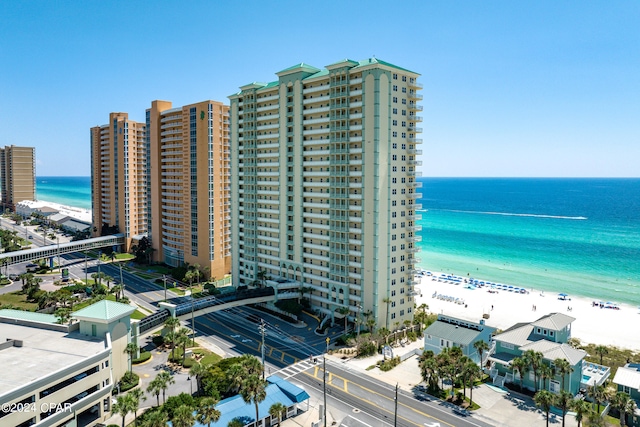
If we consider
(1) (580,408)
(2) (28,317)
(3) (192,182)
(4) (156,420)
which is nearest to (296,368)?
(4) (156,420)

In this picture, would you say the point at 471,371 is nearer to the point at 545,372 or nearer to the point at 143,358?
the point at 545,372

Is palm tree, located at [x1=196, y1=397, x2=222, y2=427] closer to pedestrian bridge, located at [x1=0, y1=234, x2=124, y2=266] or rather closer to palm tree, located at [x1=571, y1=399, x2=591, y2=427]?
palm tree, located at [x1=571, y1=399, x2=591, y2=427]

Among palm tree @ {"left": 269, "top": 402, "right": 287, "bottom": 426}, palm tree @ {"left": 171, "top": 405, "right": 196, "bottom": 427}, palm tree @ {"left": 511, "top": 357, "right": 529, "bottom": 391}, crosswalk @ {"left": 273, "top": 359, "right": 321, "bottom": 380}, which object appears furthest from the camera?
crosswalk @ {"left": 273, "top": 359, "right": 321, "bottom": 380}

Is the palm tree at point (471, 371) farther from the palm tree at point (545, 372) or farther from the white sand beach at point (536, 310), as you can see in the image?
the white sand beach at point (536, 310)

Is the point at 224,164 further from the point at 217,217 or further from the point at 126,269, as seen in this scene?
the point at 126,269

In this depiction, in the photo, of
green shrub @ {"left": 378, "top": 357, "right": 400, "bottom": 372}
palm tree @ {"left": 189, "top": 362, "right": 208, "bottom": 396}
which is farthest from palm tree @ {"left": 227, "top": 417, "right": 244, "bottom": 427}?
green shrub @ {"left": 378, "top": 357, "right": 400, "bottom": 372}

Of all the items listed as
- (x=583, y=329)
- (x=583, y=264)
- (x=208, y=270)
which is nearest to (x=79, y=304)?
(x=208, y=270)
